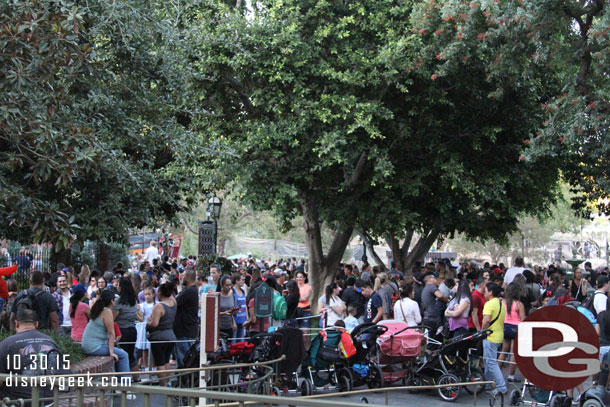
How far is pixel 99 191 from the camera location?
38.0 feet

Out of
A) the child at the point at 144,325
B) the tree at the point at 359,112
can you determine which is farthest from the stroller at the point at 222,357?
the tree at the point at 359,112

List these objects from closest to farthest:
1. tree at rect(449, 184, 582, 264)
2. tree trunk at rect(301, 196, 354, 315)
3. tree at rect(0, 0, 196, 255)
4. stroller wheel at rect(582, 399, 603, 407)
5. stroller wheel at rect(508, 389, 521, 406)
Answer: stroller wheel at rect(582, 399, 603, 407) → tree at rect(0, 0, 196, 255) → stroller wheel at rect(508, 389, 521, 406) → tree trunk at rect(301, 196, 354, 315) → tree at rect(449, 184, 582, 264)

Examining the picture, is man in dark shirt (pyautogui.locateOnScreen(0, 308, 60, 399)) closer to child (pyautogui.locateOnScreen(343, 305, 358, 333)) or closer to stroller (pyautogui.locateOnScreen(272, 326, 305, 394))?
stroller (pyautogui.locateOnScreen(272, 326, 305, 394))

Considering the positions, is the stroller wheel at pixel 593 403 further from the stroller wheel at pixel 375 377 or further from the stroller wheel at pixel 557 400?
the stroller wheel at pixel 375 377

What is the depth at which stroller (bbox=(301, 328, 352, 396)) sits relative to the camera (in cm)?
1176

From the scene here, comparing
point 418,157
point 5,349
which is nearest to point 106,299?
point 5,349

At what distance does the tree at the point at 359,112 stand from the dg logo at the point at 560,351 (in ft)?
45.3

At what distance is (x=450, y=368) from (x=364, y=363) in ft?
4.61

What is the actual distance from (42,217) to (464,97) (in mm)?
15074

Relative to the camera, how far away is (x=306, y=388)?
37.9 ft

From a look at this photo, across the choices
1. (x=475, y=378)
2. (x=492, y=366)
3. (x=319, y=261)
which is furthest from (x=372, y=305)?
(x=319, y=261)

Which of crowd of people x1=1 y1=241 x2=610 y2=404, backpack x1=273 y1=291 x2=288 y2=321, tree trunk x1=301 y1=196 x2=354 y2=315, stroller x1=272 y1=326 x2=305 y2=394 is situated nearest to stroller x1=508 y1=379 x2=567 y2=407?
crowd of people x1=1 y1=241 x2=610 y2=404

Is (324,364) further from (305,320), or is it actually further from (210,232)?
(210,232)

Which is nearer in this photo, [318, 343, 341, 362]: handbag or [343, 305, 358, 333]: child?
[318, 343, 341, 362]: handbag
